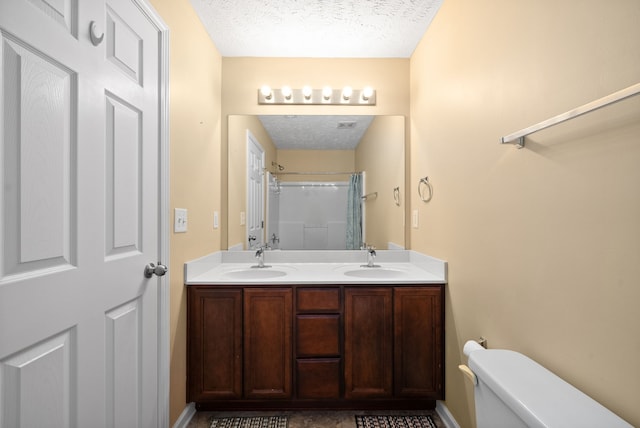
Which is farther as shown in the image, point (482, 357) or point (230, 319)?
point (230, 319)

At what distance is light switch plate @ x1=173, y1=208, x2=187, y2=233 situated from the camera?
5.32ft

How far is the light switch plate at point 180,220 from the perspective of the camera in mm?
1623

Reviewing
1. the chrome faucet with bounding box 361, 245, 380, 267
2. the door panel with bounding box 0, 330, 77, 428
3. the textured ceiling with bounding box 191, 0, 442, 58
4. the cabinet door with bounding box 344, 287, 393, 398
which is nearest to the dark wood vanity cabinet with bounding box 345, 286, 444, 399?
the cabinet door with bounding box 344, 287, 393, 398

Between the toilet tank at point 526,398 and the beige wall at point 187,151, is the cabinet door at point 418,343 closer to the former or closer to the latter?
the toilet tank at point 526,398

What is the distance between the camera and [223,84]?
239 cm

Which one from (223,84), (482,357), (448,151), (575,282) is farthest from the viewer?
(223,84)

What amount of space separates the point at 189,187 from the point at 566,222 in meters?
1.71

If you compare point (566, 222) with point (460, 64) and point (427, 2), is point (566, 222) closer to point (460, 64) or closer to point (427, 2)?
point (460, 64)

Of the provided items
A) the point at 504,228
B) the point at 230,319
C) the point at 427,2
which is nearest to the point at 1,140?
the point at 230,319

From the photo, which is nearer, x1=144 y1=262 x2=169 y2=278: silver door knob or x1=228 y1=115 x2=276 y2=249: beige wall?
x1=144 y1=262 x2=169 y2=278: silver door knob

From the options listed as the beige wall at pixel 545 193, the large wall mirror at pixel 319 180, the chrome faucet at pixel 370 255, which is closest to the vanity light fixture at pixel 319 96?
the large wall mirror at pixel 319 180

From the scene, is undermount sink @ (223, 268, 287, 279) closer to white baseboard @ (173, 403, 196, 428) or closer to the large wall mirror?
the large wall mirror

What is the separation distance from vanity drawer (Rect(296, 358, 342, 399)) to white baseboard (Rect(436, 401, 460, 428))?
2.02 feet

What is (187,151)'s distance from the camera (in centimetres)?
178
